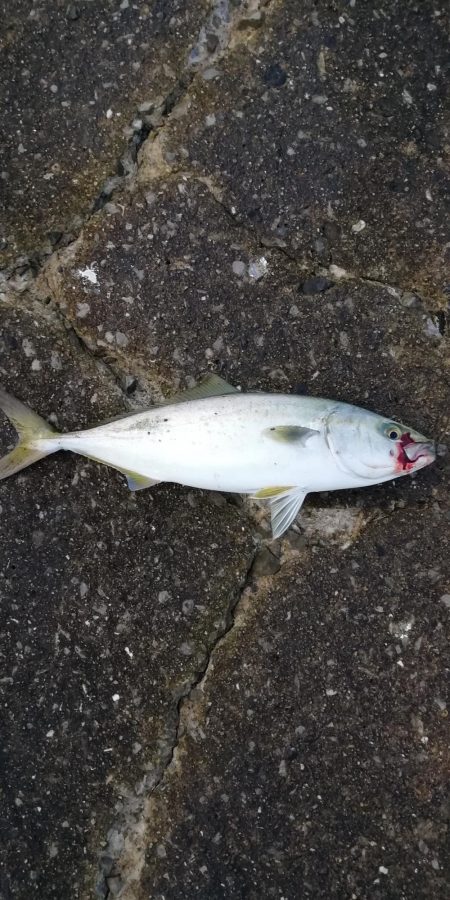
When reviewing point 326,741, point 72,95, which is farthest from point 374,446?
point 72,95

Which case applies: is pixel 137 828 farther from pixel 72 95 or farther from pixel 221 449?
pixel 72 95

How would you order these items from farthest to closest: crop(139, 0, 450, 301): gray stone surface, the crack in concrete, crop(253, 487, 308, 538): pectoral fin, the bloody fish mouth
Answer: crop(139, 0, 450, 301): gray stone surface < the crack in concrete < crop(253, 487, 308, 538): pectoral fin < the bloody fish mouth

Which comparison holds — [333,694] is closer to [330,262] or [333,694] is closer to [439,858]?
[439,858]

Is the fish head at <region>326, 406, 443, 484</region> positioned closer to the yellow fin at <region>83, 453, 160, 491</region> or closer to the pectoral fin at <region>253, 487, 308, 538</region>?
the pectoral fin at <region>253, 487, 308, 538</region>

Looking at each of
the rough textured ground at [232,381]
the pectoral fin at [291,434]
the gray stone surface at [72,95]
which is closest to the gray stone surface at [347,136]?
the rough textured ground at [232,381]

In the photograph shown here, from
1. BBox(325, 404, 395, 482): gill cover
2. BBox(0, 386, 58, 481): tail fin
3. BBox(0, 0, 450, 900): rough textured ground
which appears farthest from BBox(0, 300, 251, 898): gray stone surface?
BBox(325, 404, 395, 482): gill cover

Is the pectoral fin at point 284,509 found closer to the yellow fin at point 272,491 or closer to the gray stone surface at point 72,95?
the yellow fin at point 272,491

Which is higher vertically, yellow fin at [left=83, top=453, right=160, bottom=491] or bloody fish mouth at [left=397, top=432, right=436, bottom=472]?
yellow fin at [left=83, top=453, right=160, bottom=491]
